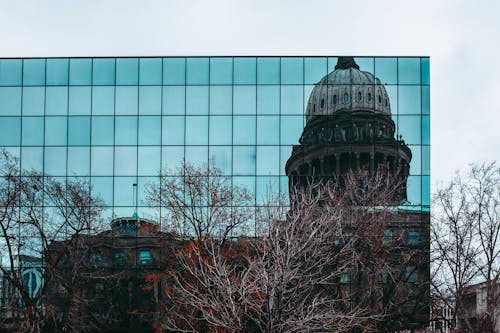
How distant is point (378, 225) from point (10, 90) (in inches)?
969

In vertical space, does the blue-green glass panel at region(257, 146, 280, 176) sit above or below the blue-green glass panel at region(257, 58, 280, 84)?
below

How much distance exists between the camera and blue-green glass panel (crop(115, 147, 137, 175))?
42.2 meters

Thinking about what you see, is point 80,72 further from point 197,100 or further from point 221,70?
point 221,70

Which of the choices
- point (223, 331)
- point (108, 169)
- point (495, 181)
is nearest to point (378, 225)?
point (495, 181)

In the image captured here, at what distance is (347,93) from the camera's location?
42594mm

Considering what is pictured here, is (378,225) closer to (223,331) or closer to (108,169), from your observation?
(223,331)

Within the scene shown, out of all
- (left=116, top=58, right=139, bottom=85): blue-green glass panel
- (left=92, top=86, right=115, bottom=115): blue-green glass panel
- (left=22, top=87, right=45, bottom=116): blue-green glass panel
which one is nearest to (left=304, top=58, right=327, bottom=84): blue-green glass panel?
(left=116, top=58, right=139, bottom=85): blue-green glass panel

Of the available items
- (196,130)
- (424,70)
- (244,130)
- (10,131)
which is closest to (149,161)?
(196,130)

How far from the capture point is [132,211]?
41.5 m

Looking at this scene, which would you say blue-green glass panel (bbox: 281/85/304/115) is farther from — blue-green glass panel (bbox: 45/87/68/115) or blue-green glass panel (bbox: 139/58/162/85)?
blue-green glass panel (bbox: 45/87/68/115)

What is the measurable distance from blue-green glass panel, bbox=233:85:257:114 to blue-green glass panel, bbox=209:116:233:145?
0.79 m

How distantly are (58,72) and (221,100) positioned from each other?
10.2m

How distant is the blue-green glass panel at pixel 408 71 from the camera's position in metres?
43.0

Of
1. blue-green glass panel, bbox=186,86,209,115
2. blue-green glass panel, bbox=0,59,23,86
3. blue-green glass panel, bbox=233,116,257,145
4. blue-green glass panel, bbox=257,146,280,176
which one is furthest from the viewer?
blue-green glass panel, bbox=0,59,23,86
